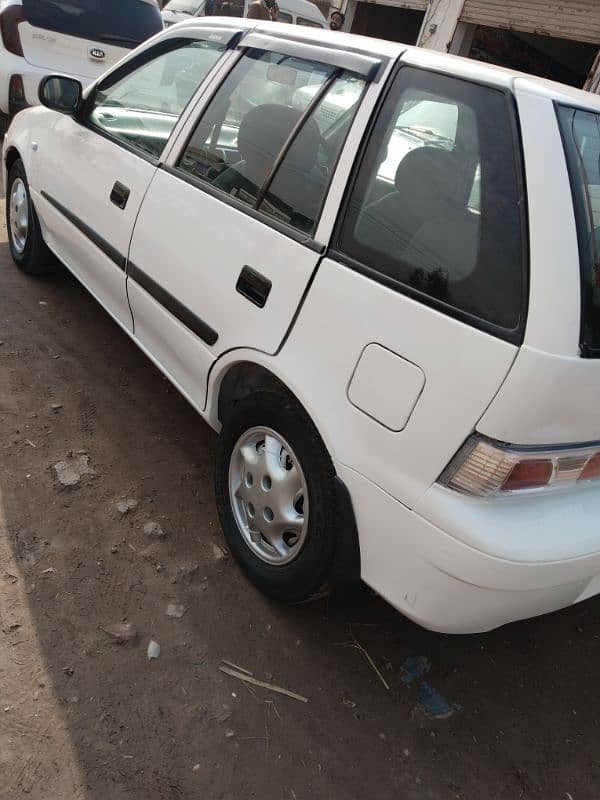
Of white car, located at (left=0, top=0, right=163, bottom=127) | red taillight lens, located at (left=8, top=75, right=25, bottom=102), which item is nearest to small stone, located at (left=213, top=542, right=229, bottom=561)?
white car, located at (left=0, top=0, right=163, bottom=127)

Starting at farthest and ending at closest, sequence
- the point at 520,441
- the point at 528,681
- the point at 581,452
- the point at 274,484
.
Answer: the point at 528,681, the point at 274,484, the point at 581,452, the point at 520,441

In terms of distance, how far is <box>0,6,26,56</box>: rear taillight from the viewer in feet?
19.8

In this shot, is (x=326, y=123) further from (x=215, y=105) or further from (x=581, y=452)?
(x=581, y=452)

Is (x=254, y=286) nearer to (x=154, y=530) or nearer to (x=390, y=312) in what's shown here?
(x=390, y=312)

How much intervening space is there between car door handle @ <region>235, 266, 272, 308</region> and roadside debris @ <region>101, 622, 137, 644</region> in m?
1.15

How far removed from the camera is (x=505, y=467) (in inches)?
61.1

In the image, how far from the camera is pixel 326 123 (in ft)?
6.90

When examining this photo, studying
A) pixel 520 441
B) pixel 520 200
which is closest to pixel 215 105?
pixel 520 200

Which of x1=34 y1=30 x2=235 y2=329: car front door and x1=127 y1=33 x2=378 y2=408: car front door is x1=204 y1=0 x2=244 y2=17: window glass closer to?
x1=34 y1=30 x2=235 y2=329: car front door

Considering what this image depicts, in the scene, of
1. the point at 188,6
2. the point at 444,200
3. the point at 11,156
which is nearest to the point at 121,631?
the point at 444,200

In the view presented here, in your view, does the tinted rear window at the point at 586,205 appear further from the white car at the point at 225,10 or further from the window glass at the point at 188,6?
the window glass at the point at 188,6

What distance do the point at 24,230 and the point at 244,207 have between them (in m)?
2.41

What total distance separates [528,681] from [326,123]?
6.87 ft

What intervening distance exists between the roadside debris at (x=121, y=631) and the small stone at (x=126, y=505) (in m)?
0.53
